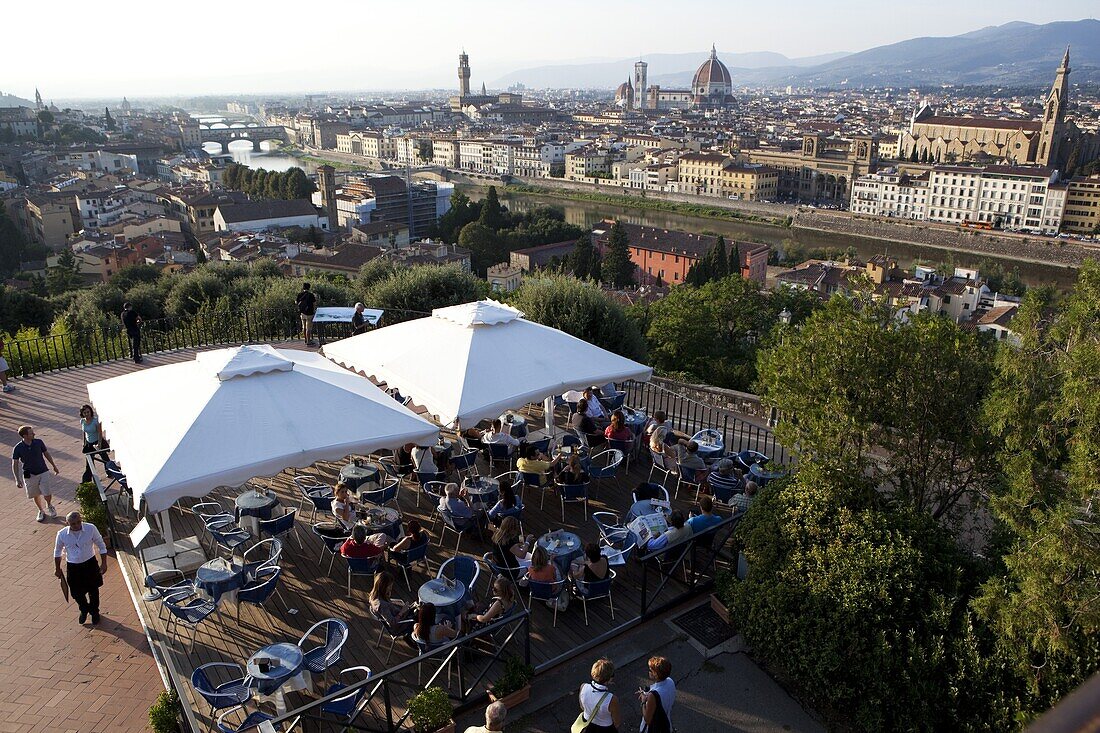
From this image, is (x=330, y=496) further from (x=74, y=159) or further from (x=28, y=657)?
(x=74, y=159)

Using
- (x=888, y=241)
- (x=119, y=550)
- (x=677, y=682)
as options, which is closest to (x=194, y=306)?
(x=119, y=550)

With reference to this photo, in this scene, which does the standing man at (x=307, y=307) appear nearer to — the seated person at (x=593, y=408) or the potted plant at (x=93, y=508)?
the potted plant at (x=93, y=508)

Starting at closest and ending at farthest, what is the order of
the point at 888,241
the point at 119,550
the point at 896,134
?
the point at 119,550
the point at 888,241
the point at 896,134

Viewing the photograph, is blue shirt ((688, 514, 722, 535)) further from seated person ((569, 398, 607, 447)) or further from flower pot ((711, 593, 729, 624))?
seated person ((569, 398, 607, 447))

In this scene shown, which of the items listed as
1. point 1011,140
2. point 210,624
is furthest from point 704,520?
point 1011,140

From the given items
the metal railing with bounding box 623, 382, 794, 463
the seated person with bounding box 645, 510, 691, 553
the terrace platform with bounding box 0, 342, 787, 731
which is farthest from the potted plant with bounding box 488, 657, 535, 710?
the metal railing with bounding box 623, 382, 794, 463

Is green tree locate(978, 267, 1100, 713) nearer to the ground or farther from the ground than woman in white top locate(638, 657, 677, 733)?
farther from the ground
